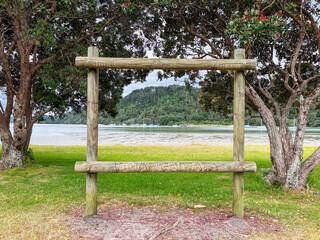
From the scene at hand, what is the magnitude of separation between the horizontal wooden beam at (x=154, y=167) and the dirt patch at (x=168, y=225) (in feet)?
2.81

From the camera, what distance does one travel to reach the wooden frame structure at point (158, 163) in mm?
4172

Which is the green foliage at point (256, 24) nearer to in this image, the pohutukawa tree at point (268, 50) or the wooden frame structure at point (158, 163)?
the pohutukawa tree at point (268, 50)

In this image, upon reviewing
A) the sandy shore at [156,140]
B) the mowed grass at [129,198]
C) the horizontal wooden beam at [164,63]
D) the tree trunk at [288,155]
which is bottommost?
the sandy shore at [156,140]

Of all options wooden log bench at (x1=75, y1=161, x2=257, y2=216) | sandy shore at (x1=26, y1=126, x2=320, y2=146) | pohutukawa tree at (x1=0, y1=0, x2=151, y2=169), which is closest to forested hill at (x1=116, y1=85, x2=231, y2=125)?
sandy shore at (x1=26, y1=126, x2=320, y2=146)

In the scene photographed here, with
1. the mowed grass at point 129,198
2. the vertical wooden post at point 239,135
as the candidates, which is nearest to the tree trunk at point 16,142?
the mowed grass at point 129,198

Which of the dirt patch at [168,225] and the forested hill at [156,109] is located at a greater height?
the forested hill at [156,109]

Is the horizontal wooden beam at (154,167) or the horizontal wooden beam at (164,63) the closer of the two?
the horizontal wooden beam at (154,167)

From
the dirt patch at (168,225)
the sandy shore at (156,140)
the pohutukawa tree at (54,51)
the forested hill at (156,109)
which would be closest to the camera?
the dirt patch at (168,225)

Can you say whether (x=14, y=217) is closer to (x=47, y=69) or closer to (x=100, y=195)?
(x=100, y=195)

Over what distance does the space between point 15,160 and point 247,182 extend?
8043mm

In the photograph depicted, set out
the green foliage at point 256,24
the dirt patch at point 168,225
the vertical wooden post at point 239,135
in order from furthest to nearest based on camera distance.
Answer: the green foliage at point 256,24, the vertical wooden post at point 239,135, the dirt patch at point 168,225

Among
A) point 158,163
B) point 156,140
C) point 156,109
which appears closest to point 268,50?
point 158,163

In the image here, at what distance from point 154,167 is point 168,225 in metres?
0.95

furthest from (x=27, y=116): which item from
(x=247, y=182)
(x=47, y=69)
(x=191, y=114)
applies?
(x=191, y=114)
